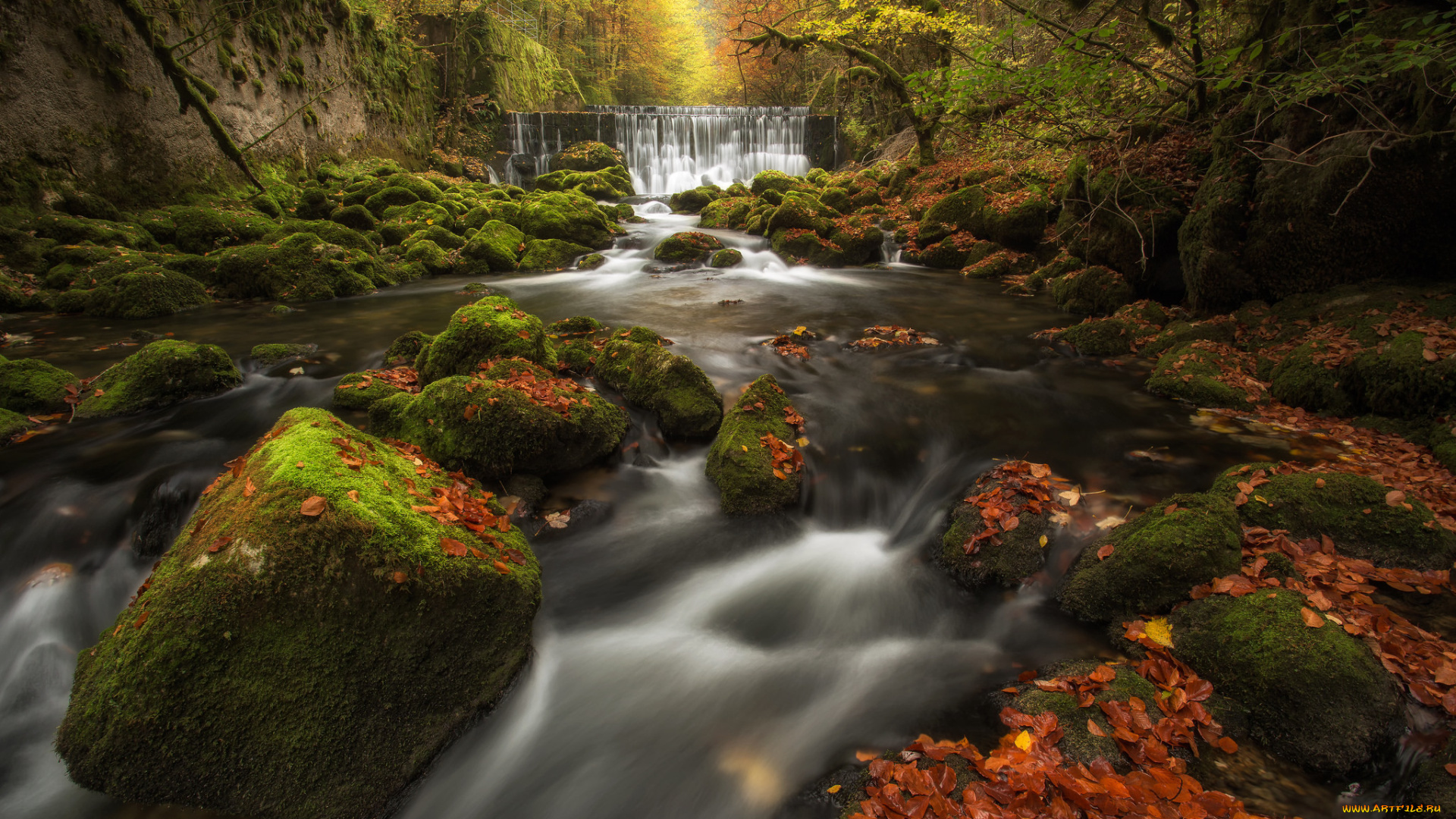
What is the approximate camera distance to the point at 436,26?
22969 mm

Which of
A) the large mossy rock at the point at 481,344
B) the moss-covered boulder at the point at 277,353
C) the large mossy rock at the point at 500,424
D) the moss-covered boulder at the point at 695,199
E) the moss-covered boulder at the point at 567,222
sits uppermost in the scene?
the moss-covered boulder at the point at 695,199

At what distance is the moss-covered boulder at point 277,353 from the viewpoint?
7.04 metres

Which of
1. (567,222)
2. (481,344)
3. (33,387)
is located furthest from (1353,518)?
(567,222)

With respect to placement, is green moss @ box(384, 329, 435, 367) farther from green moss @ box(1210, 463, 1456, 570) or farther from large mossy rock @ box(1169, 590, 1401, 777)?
green moss @ box(1210, 463, 1456, 570)

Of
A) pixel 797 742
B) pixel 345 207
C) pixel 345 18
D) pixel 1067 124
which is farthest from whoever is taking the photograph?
pixel 345 18

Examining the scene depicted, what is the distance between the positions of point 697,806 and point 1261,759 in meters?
2.58

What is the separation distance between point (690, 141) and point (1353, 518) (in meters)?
26.5

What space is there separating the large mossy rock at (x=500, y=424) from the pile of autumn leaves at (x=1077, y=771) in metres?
3.37

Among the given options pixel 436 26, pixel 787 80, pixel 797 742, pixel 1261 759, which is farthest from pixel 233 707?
pixel 787 80

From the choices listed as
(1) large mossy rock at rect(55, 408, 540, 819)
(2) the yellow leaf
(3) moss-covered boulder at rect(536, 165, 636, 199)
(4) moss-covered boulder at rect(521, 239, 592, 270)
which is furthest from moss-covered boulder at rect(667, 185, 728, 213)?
(2) the yellow leaf

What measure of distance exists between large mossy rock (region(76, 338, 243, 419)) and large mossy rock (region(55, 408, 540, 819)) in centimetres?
359

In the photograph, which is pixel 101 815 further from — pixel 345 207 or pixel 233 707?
pixel 345 207

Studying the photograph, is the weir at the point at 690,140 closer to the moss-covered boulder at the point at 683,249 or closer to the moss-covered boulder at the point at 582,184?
the moss-covered boulder at the point at 582,184

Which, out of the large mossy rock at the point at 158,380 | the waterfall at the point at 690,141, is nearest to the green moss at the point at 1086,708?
the large mossy rock at the point at 158,380
